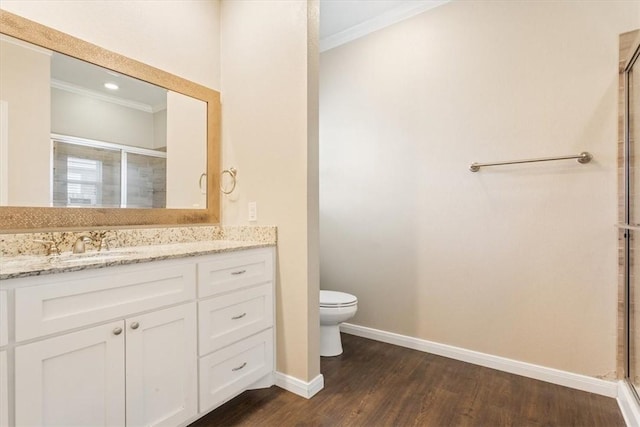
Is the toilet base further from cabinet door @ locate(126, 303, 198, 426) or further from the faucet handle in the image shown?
the faucet handle

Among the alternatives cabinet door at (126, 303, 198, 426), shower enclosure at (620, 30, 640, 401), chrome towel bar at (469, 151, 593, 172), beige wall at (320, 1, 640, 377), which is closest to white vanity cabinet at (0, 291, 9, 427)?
cabinet door at (126, 303, 198, 426)

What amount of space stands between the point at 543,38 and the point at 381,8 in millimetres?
1151

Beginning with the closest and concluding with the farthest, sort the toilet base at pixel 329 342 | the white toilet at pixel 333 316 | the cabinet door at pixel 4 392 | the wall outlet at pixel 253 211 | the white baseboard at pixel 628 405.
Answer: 1. the cabinet door at pixel 4 392
2. the white baseboard at pixel 628 405
3. the wall outlet at pixel 253 211
4. the white toilet at pixel 333 316
5. the toilet base at pixel 329 342

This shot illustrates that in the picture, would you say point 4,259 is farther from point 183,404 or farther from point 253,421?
point 253,421

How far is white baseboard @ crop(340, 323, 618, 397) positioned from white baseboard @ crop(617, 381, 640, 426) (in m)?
0.06

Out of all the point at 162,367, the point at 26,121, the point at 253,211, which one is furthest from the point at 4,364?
the point at 253,211

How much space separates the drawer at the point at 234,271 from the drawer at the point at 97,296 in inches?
2.8

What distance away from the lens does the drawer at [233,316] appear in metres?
1.55

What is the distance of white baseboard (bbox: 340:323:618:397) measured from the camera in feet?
6.01

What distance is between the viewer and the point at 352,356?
2.33m

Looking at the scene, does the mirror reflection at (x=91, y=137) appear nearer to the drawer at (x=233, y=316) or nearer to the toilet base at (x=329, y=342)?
the drawer at (x=233, y=316)

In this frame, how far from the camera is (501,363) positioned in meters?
2.10

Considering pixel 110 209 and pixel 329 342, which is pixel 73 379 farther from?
pixel 329 342

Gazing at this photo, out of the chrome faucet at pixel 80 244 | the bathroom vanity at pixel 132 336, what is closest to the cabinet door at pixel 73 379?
the bathroom vanity at pixel 132 336
